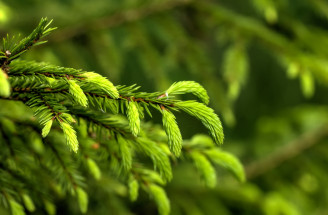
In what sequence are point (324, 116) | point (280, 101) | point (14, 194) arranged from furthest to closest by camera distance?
point (280, 101)
point (324, 116)
point (14, 194)

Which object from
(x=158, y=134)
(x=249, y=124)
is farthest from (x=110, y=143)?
(x=249, y=124)

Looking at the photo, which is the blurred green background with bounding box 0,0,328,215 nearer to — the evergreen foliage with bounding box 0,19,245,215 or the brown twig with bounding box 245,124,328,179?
the brown twig with bounding box 245,124,328,179

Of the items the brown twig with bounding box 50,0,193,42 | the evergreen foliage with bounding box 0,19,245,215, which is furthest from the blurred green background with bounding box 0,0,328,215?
the evergreen foliage with bounding box 0,19,245,215

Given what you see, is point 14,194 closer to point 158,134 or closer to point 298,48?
point 158,134

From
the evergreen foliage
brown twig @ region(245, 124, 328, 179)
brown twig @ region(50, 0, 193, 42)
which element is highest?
brown twig @ region(50, 0, 193, 42)

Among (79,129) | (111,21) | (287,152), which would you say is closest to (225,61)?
(111,21)

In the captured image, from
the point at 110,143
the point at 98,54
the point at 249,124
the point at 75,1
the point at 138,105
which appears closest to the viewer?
the point at 138,105
